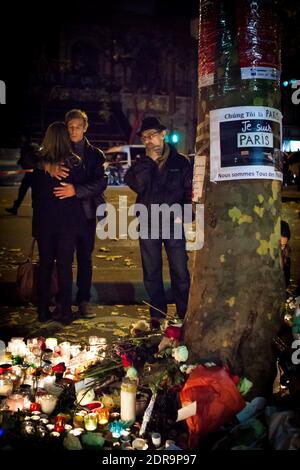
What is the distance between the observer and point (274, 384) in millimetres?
3568

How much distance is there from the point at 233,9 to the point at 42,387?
2.94m

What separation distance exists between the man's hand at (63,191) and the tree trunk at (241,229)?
91.0 inches

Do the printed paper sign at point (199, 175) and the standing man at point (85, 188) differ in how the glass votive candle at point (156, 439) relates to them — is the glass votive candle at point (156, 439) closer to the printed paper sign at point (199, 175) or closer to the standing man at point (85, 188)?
the printed paper sign at point (199, 175)

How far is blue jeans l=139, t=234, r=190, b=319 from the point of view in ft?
17.1

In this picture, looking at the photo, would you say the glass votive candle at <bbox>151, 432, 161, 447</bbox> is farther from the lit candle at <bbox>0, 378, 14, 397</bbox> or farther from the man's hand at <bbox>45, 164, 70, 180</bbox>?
the man's hand at <bbox>45, 164, 70, 180</bbox>

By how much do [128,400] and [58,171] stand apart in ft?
9.00

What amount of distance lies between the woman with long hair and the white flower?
7.37 ft

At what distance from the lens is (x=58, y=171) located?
17.4 feet

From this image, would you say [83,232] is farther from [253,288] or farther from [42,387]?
[253,288]

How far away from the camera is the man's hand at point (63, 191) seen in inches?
209

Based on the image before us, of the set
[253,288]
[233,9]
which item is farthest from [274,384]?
[233,9]

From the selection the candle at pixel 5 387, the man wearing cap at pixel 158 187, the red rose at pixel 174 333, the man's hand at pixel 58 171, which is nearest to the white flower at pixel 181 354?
the red rose at pixel 174 333

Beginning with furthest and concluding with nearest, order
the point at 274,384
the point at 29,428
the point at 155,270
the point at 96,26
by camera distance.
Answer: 1. the point at 96,26
2. the point at 155,270
3. the point at 274,384
4. the point at 29,428

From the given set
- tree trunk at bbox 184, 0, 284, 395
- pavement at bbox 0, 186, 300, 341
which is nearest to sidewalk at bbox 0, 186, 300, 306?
pavement at bbox 0, 186, 300, 341
